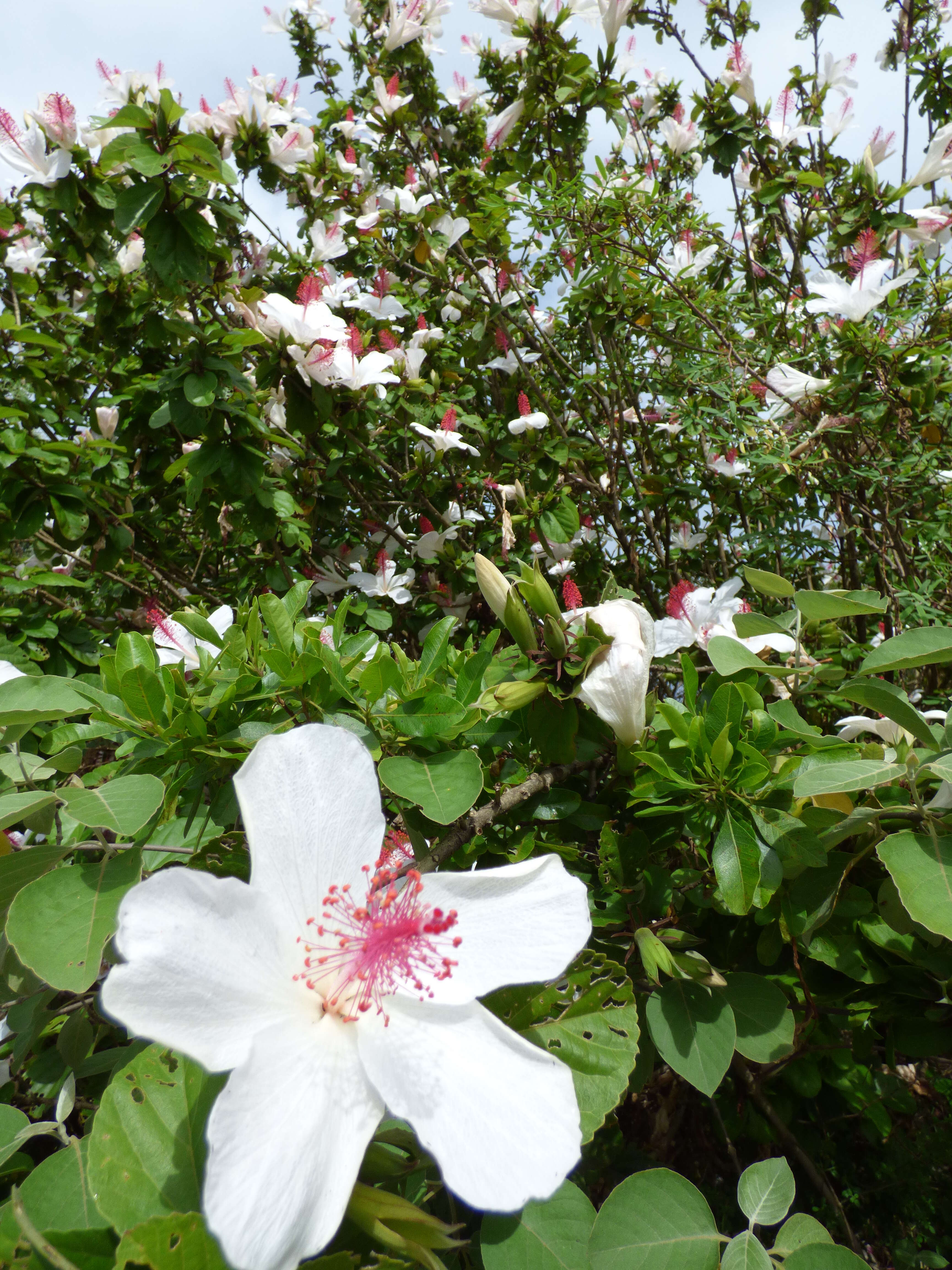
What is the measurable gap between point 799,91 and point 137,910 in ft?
13.8

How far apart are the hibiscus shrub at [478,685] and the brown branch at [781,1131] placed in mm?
27

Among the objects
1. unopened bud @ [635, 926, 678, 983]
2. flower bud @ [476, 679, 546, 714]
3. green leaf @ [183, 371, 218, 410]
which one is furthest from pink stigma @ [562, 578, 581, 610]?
green leaf @ [183, 371, 218, 410]

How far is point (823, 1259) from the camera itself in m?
0.78

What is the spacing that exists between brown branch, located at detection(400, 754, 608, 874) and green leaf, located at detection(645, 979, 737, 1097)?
1.11 feet

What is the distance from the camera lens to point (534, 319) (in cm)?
327

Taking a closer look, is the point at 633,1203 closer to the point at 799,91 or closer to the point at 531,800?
the point at 531,800

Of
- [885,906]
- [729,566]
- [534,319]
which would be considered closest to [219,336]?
[534,319]

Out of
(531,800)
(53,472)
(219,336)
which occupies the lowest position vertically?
(531,800)

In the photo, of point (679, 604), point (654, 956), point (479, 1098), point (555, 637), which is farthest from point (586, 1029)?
point (679, 604)

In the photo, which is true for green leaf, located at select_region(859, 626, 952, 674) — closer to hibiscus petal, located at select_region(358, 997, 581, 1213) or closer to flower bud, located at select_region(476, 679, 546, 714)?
flower bud, located at select_region(476, 679, 546, 714)

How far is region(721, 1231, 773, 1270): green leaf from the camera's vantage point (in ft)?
2.50

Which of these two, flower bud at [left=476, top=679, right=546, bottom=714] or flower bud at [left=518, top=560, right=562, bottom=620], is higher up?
flower bud at [left=518, top=560, right=562, bottom=620]

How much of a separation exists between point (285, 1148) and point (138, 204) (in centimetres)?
222

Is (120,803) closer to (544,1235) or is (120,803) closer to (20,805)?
(20,805)
